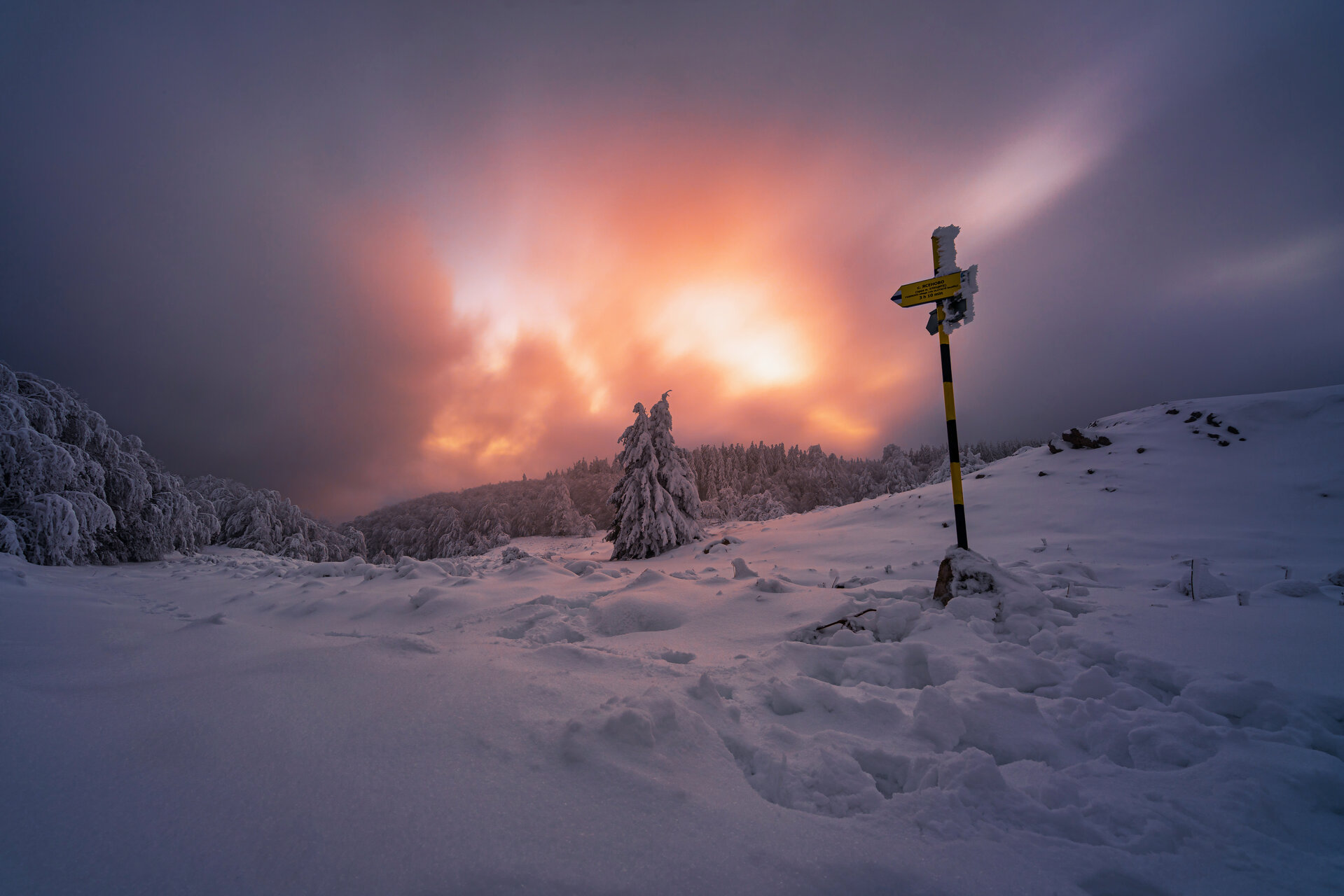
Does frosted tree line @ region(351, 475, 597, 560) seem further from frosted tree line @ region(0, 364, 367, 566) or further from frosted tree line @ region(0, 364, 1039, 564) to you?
frosted tree line @ region(0, 364, 367, 566)

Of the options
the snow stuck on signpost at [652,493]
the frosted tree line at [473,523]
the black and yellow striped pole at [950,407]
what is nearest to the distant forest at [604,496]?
the frosted tree line at [473,523]

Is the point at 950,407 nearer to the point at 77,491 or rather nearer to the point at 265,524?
the point at 77,491

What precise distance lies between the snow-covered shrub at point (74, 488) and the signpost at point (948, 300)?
19.5m

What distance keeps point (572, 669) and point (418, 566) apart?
5.95 meters

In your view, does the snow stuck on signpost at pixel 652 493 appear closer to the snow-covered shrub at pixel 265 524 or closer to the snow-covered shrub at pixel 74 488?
the snow-covered shrub at pixel 74 488

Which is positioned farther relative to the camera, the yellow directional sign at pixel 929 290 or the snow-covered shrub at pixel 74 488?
the snow-covered shrub at pixel 74 488

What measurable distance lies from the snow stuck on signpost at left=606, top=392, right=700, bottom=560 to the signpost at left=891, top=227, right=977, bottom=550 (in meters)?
10.8

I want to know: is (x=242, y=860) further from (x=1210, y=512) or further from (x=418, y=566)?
(x=1210, y=512)

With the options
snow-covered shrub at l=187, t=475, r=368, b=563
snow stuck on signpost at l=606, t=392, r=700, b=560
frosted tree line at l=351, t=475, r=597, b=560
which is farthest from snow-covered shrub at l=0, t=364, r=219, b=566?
frosted tree line at l=351, t=475, r=597, b=560

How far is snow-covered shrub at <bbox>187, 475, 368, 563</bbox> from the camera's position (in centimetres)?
2406

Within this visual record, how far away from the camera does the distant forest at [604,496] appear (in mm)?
44156

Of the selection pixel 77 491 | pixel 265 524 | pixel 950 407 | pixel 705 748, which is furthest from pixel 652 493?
pixel 265 524

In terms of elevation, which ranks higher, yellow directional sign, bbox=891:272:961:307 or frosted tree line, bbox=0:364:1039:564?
yellow directional sign, bbox=891:272:961:307

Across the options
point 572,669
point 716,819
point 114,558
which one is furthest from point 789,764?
A: point 114,558
